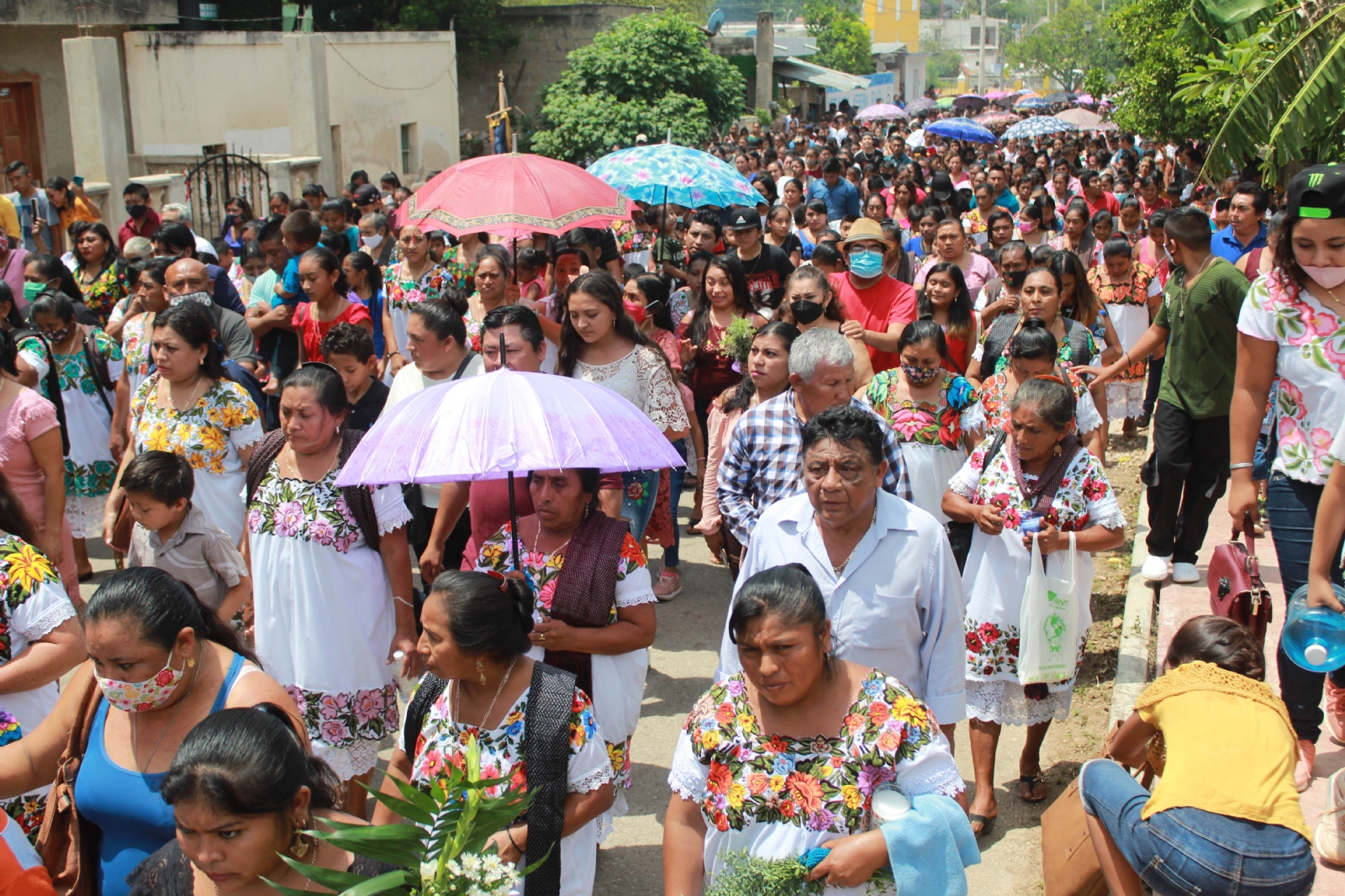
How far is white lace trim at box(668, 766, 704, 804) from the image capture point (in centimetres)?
309

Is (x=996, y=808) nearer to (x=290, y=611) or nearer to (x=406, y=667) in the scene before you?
(x=406, y=667)

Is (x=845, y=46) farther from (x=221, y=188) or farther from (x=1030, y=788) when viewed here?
(x=1030, y=788)

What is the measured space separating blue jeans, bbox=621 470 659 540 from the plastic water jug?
8.91 feet

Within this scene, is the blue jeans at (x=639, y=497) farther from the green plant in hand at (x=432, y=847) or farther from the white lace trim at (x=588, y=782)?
the green plant in hand at (x=432, y=847)

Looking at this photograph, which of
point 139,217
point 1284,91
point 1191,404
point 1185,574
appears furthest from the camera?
point 139,217

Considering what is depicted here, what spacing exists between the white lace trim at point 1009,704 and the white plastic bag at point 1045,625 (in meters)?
0.11

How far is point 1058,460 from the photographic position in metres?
4.96

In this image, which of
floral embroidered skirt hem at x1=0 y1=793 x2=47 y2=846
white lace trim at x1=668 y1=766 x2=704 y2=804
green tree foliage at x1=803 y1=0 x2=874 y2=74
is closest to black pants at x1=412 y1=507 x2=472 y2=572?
floral embroidered skirt hem at x1=0 y1=793 x2=47 y2=846

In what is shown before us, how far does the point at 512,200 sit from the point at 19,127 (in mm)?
16429

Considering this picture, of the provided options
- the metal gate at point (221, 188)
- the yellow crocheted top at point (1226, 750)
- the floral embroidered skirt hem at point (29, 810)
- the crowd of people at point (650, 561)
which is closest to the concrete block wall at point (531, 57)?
the metal gate at point (221, 188)

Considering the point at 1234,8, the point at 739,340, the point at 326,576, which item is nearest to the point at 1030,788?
the point at 326,576

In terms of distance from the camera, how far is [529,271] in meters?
8.66

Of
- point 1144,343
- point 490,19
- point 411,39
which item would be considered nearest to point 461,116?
point 490,19

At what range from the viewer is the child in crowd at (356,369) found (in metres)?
5.86
